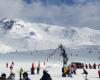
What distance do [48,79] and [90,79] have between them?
48.8ft

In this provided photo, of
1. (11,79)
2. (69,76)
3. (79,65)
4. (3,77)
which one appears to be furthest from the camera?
(79,65)

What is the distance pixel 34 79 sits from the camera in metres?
32.4

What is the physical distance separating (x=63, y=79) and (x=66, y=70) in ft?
13.4

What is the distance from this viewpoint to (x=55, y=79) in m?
32.6

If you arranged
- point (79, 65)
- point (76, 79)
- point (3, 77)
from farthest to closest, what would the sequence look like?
1. point (79, 65)
2. point (76, 79)
3. point (3, 77)

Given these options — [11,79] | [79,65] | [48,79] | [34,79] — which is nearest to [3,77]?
[48,79]

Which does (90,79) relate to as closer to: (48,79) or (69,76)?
(69,76)

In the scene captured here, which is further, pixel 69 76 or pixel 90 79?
pixel 69 76

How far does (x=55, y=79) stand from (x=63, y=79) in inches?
26.9

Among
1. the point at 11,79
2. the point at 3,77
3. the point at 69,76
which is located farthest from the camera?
the point at 69,76

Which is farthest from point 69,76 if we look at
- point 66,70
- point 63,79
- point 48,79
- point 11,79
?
point 48,79

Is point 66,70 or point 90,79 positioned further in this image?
point 66,70

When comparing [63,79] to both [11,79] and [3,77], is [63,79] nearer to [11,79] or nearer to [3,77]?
[11,79]

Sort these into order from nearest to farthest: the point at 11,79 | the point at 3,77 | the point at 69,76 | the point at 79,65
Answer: the point at 3,77 < the point at 11,79 < the point at 69,76 < the point at 79,65
